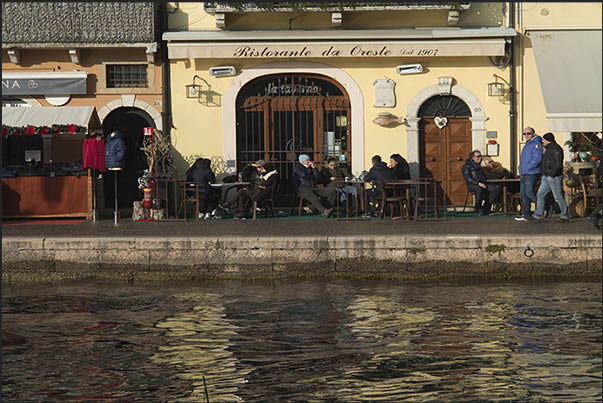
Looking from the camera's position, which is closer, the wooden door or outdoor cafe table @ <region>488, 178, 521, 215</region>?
outdoor cafe table @ <region>488, 178, 521, 215</region>

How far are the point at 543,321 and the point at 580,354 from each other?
1.64m

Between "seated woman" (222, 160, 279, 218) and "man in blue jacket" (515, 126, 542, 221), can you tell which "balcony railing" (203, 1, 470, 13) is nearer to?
"seated woman" (222, 160, 279, 218)

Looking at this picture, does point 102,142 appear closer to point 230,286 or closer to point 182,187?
point 182,187

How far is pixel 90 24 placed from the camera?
2080cm

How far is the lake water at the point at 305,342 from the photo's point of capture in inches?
348

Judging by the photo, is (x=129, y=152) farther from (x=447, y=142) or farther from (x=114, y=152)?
(x=447, y=142)

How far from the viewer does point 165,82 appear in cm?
2116

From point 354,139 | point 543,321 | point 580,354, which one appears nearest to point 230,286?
point 543,321

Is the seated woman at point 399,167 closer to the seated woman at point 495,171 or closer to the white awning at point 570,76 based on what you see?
the seated woman at point 495,171

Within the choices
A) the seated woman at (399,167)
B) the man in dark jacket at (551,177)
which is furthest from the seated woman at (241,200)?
the man in dark jacket at (551,177)

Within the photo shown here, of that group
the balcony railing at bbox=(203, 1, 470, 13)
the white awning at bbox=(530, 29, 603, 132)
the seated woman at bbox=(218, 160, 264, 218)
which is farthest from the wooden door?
the seated woman at bbox=(218, 160, 264, 218)

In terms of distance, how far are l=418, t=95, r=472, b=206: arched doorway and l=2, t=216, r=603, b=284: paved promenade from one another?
587 centimetres

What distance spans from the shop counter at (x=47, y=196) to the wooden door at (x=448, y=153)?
6.86 m

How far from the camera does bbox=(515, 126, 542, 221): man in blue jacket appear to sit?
17.7 m
